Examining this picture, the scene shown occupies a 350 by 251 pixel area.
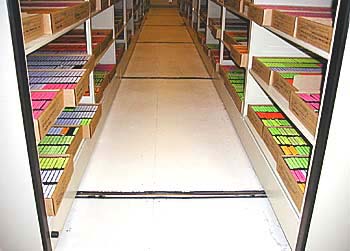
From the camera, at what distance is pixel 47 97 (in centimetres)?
168

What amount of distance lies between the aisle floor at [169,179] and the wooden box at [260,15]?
907 millimetres

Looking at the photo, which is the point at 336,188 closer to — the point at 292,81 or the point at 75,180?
the point at 292,81

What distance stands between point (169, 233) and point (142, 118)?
1.51 metres

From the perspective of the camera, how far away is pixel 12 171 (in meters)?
1.33

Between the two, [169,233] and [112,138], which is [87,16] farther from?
[169,233]

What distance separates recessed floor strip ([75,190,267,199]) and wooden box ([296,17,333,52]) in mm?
927

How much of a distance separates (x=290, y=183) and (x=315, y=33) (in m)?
0.68

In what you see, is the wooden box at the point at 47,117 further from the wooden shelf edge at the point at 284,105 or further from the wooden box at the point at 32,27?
the wooden shelf edge at the point at 284,105

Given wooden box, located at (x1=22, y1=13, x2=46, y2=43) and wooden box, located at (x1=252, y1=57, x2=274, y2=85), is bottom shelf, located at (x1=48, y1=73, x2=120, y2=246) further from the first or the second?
wooden box, located at (x1=252, y1=57, x2=274, y2=85)

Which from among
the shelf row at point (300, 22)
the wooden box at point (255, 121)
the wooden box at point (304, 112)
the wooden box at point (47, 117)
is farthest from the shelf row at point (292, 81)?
the wooden box at point (47, 117)

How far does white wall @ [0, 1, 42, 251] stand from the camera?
1164mm

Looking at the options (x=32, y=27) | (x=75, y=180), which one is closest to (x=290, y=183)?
(x=75, y=180)

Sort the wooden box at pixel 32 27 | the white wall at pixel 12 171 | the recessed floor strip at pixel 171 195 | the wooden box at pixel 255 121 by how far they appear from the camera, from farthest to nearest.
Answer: the wooden box at pixel 255 121 < the recessed floor strip at pixel 171 195 < the wooden box at pixel 32 27 < the white wall at pixel 12 171

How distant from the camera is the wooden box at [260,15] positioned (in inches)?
82.8
